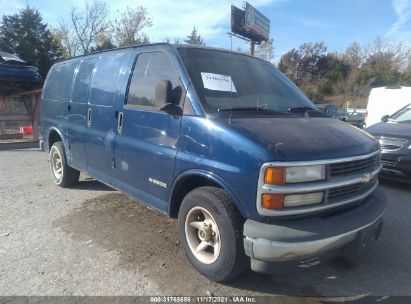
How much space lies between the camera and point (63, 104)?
587 centimetres

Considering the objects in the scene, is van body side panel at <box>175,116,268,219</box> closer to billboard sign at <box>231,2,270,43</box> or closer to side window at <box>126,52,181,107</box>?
side window at <box>126,52,181,107</box>

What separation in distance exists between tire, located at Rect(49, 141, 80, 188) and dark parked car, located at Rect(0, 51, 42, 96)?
5940 millimetres

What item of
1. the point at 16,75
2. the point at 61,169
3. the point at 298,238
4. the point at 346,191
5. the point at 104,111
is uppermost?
the point at 16,75

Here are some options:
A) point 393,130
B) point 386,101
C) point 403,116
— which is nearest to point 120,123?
point 393,130

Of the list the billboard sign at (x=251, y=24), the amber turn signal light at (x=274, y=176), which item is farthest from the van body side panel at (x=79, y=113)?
the billboard sign at (x=251, y=24)

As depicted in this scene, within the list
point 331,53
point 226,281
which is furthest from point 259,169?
point 331,53

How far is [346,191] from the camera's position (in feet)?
10.5

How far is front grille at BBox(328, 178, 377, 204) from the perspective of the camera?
3.08m

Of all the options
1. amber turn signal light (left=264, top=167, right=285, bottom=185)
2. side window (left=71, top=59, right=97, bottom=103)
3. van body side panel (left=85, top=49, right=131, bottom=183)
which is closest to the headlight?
amber turn signal light (left=264, top=167, right=285, bottom=185)

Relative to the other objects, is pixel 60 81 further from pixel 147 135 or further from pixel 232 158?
pixel 232 158

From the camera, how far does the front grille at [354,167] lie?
3.05m

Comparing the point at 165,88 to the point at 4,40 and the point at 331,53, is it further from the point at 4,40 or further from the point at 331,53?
the point at 331,53

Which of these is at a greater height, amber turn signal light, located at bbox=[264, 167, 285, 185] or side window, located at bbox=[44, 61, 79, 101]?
side window, located at bbox=[44, 61, 79, 101]

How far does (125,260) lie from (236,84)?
210 centimetres
